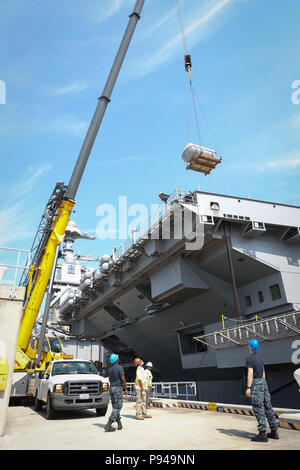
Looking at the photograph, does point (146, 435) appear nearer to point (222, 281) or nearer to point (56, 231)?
point (56, 231)

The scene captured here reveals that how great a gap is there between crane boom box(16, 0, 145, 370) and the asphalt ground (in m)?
6.56

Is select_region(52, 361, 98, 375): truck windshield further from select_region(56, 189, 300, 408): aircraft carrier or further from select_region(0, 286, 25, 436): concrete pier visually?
select_region(56, 189, 300, 408): aircraft carrier

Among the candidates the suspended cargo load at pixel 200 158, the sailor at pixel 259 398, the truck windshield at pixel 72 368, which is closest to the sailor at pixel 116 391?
the sailor at pixel 259 398

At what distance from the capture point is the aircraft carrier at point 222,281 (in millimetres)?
14664

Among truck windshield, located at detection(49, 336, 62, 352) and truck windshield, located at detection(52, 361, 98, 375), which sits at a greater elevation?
truck windshield, located at detection(49, 336, 62, 352)

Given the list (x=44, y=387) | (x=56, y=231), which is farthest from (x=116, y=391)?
(x=56, y=231)

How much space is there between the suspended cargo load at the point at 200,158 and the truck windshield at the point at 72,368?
34.7 ft

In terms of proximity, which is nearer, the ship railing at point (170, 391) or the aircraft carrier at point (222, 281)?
the ship railing at point (170, 391)

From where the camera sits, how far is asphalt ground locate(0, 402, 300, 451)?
514cm

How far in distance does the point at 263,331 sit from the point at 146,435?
836 cm

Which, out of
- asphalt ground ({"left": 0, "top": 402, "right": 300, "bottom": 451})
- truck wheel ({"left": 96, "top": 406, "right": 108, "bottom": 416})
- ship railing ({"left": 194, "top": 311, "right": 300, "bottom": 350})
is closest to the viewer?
asphalt ground ({"left": 0, "top": 402, "right": 300, "bottom": 451})

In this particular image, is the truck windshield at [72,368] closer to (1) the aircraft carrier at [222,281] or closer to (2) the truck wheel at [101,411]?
(2) the truck wheel at [101,411]

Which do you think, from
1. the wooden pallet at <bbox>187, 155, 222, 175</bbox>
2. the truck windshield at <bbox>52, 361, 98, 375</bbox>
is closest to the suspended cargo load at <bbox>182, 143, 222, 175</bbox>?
the wooden pallet at <bbox>187, 155, 222, 175</bbox>

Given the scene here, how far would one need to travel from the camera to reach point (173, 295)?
2019 centimetres
